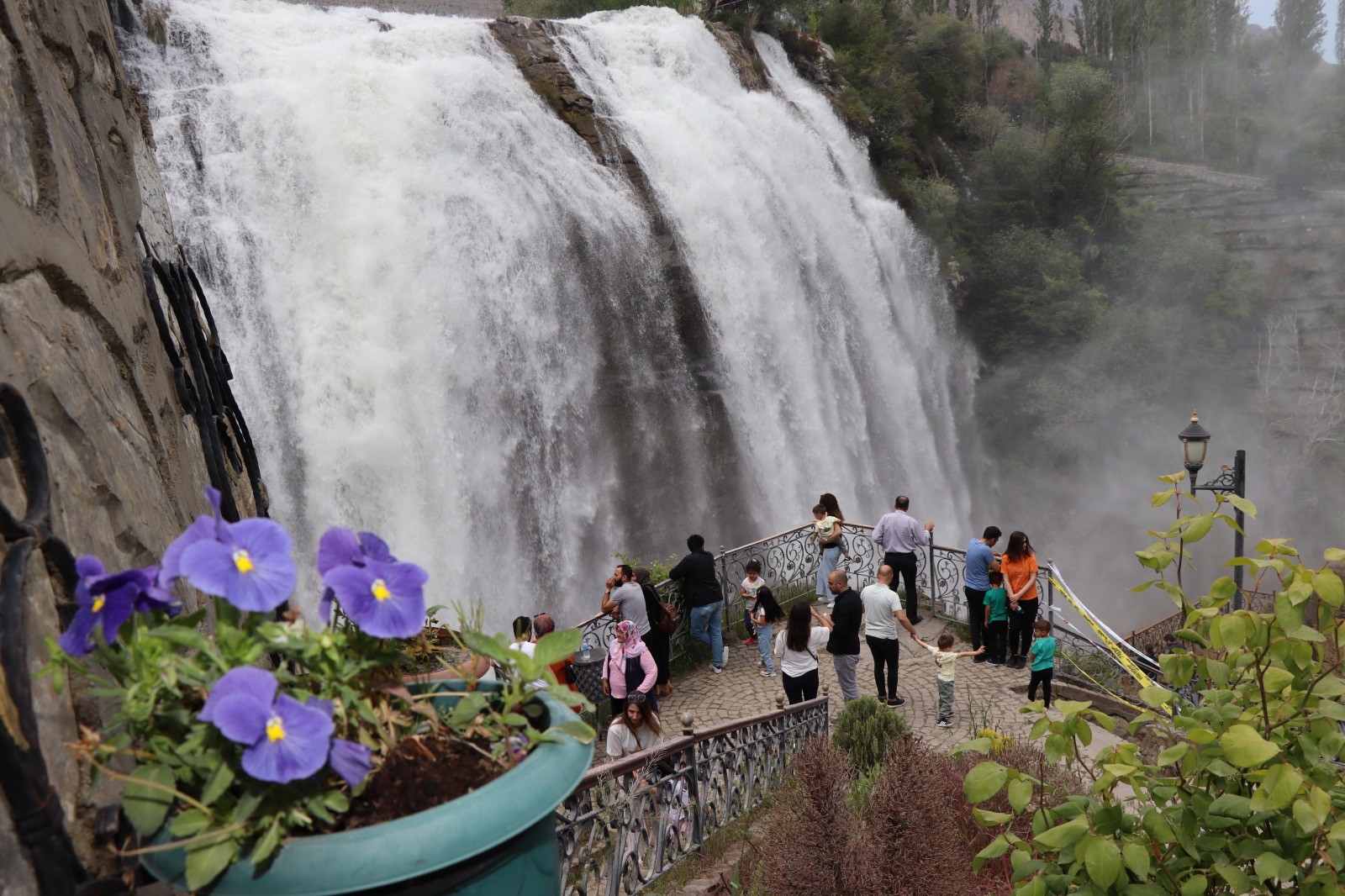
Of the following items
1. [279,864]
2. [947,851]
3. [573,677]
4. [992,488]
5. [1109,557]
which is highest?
[279,864]

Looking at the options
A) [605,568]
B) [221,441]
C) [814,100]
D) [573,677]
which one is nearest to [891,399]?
[814,100]

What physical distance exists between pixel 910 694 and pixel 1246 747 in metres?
7.85

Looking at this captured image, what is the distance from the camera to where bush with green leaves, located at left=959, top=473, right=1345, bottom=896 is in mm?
2113

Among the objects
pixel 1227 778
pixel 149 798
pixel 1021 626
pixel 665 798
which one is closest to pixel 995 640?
pixel 1021 626

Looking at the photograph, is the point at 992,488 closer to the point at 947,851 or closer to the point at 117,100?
the point at 947,851

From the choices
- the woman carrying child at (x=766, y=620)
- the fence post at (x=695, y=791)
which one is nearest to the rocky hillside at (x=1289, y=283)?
the woman carrying child at (x=766, y=620)

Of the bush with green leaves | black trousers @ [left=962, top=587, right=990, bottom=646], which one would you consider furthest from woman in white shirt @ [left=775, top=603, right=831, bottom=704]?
the bush with green leaves

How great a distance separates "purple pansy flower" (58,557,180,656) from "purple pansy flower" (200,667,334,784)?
17 cm

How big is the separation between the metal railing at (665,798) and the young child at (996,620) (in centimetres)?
325

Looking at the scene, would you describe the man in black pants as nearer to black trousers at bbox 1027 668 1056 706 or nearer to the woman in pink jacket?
black trousers at bbox 1027 668 1056 706

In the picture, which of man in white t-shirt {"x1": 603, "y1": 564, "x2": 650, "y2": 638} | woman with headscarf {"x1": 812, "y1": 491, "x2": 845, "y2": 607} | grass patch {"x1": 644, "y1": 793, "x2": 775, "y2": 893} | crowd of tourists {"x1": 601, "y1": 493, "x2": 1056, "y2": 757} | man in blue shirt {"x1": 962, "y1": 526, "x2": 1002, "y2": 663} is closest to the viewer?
grass patch {"x1": 644, "y1": 793, "x2": 775, "y2": 893}

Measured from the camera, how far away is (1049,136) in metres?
34.4

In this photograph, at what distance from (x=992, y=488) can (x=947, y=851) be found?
27593mm

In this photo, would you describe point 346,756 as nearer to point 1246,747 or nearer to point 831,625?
point 1246,747
